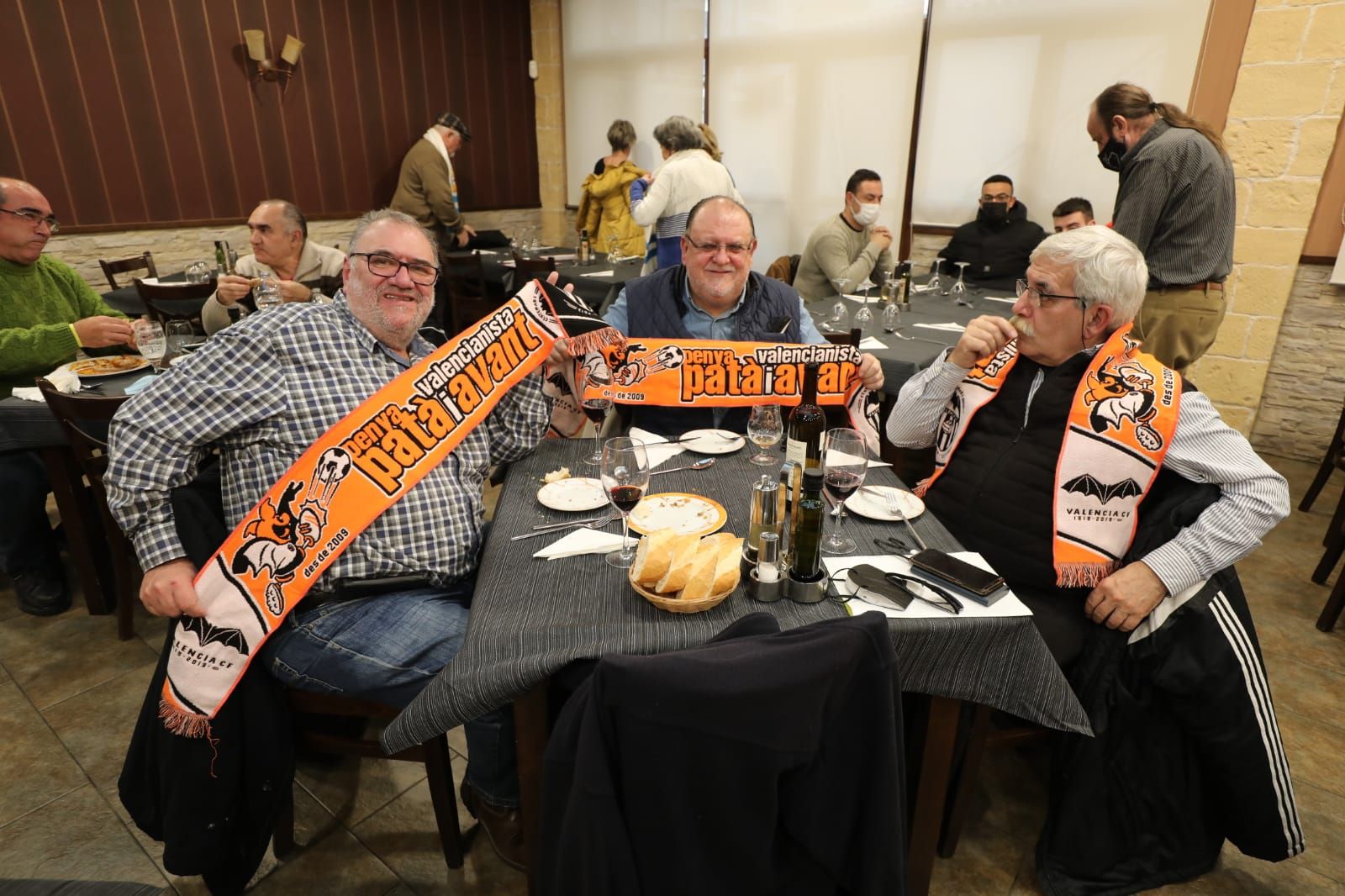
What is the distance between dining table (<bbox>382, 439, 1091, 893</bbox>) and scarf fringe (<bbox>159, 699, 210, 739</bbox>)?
0.46 m

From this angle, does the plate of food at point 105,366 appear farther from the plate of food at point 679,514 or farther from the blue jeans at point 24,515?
the plate of food at point 679,514

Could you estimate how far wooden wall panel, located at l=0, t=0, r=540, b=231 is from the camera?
529 cm

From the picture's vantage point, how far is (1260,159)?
4.28m

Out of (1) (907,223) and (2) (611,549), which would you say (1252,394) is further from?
(2) (611,549)

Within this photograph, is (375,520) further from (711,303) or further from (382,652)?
(711,303)

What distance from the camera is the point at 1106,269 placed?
1.80 meters

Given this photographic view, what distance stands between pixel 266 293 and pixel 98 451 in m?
0.93

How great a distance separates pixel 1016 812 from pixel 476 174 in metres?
7.93

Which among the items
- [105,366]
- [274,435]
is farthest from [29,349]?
[274,435]

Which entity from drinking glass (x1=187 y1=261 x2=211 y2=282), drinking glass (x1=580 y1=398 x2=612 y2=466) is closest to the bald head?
drinking glass (x1=187 y1=261 x2=211 y2=282)

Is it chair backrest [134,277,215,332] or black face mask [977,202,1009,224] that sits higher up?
black face mask [977,202,1009,224]

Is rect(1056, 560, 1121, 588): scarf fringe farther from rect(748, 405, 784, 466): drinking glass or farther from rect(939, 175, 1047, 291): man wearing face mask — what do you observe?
rect(939, 175, 1047, 291): man wearing face mask

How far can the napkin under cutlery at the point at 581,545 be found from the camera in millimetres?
1541

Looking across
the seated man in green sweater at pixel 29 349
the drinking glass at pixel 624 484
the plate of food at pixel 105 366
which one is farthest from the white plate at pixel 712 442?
the seated man in green sweater at pixel 29 349
